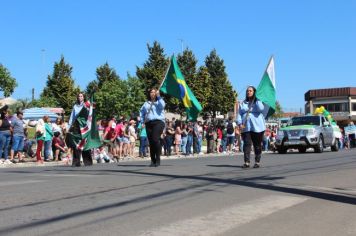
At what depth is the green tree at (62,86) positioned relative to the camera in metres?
70.8

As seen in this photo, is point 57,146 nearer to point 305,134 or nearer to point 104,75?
point 305,134

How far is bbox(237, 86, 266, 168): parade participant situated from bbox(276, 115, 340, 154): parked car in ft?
39.4

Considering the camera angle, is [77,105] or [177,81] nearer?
[77,105]

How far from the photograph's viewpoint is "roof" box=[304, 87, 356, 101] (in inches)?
3937

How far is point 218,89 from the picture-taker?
6744 centimetres

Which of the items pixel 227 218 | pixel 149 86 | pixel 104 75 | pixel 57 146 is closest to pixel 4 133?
pixel 57 146

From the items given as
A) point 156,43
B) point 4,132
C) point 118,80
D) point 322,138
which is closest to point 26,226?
point 4,132

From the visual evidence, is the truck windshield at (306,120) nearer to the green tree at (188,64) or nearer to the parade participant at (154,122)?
the parade participant at (154,122)

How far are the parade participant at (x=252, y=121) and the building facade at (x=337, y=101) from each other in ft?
289

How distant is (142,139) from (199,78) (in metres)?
42.2

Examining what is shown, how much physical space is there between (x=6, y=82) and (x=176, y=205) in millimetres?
78776

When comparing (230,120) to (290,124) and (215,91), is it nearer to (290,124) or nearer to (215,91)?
(290,124)

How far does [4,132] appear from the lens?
17375 mm

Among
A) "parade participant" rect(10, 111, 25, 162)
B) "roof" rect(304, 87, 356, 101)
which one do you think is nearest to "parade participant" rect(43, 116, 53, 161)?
"parade participant" rect(10, 111, 25, 162)
